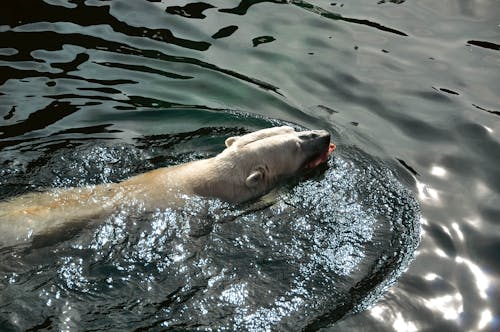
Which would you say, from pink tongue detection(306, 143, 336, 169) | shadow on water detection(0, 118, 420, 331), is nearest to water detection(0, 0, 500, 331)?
shadow on water detection(0, 118, 420, 331)

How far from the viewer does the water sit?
5656 millimetres

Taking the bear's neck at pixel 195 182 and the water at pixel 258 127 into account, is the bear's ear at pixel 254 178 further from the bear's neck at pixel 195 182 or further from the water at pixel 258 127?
the water at pixel 258 127

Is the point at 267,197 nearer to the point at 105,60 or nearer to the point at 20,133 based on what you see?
the point at 20,133

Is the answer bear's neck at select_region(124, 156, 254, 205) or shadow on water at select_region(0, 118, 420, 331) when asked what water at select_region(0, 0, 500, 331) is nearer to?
shadow on water at select_region(0, 118, 420, 331)

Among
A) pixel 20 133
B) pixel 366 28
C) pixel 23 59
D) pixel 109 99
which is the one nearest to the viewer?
pixel 20 133

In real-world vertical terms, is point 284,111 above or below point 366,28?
below

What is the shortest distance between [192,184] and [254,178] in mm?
680

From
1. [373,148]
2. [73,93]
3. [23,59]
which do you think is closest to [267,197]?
[373,148]

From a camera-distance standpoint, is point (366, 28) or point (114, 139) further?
point (366, 28)

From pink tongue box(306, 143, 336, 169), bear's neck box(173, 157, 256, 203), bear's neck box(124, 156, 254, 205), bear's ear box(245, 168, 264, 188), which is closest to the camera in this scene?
bear's neck box(124, 156, 254, 205)

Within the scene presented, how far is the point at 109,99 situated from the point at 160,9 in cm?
287

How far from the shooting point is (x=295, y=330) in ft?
17.6

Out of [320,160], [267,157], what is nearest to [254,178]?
[267,157]

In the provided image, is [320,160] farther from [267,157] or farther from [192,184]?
[192,184]
